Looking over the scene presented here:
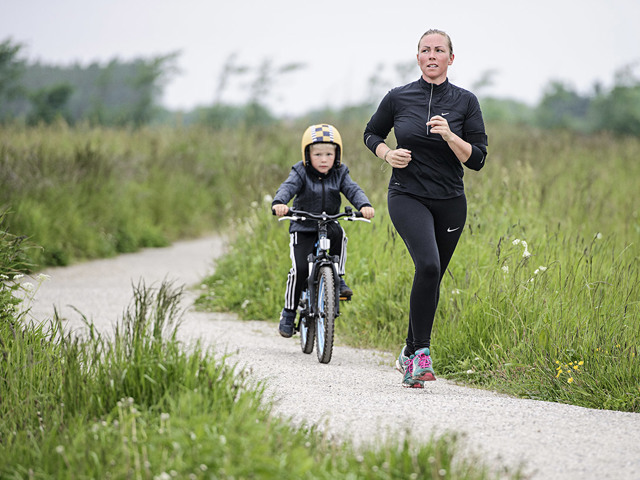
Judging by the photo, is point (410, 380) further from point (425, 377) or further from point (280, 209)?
point (280, 209)

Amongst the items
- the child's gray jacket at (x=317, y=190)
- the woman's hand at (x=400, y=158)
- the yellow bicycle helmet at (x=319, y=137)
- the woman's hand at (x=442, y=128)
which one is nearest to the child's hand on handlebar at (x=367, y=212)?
the child's gray jacket at (x=317, y=190)

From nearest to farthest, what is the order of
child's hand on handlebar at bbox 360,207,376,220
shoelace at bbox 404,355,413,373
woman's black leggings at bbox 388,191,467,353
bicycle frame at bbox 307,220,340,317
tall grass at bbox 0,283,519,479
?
tall grass at bbox 0,283,519,479
woman's black leggings at bbox 388,191,467,353
shoelace at bbox 404,355,413,373
child's hand on handlebar at bbox 360,207,376,220
bicycle frame at bbox 307,220,340,317

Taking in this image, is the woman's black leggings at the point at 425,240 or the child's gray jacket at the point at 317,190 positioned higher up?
the child's gray jacket at the point at 317,190

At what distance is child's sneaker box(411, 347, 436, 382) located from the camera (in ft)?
16.0

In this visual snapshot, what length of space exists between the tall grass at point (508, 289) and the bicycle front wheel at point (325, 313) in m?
0.78

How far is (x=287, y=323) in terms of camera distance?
644 cm

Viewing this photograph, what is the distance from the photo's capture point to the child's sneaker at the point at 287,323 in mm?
6426

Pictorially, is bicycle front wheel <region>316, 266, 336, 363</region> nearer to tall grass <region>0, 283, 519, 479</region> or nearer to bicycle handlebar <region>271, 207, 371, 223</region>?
bicycle handlebar <region>271, 207, 371, 223</region>

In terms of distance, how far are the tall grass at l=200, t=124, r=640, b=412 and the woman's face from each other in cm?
162

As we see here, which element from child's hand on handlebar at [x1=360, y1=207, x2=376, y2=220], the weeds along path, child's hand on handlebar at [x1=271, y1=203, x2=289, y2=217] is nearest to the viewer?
the weeds along path

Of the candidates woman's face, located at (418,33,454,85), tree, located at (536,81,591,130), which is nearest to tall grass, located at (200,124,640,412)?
woman's face, located at (418,33,454,85)

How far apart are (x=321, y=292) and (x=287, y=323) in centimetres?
60

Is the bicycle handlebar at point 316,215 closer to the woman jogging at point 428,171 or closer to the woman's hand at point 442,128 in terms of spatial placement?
the woman jogging at point 428,171

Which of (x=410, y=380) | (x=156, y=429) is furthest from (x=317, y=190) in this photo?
(x=156, y=429)
